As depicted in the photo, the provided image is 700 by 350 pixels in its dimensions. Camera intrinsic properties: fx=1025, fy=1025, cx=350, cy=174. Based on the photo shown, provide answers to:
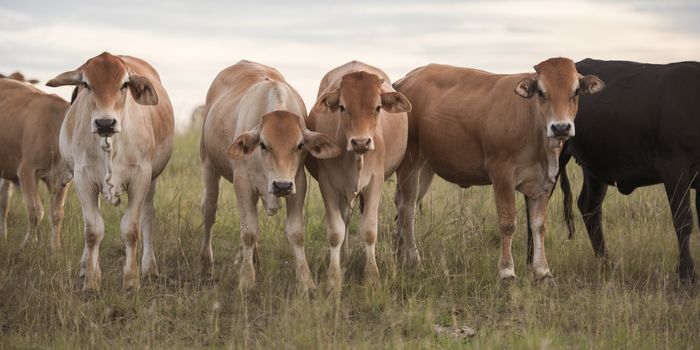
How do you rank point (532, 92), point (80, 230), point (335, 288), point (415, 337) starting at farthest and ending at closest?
point (80, 230), point (532, 92), point (335, 288), point (415, 337)

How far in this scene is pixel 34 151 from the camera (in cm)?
1113

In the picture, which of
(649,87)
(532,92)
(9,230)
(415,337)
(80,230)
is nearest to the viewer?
(415,337)

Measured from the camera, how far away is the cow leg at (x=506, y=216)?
9336 millimetres

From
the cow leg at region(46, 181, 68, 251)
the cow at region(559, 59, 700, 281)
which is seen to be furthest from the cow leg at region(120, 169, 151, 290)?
the cow at region(559, 59, 700, 281)

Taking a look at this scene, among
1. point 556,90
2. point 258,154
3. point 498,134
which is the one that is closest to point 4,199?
point 258,154

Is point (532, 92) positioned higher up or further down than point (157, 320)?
higher up

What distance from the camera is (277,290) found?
8.79 m

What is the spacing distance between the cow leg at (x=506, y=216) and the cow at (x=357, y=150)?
1.01 metres

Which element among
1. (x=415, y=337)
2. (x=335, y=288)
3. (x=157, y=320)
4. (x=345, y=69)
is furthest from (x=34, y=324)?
(x=345, y=69)

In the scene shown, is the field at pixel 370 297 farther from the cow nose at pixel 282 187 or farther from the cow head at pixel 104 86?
the cow head at pixel 104 86

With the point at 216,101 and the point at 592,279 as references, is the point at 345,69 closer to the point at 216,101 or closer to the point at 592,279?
the point at 216,101

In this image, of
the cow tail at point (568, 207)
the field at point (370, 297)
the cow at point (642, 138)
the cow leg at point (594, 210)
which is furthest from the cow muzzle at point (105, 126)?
the cow tail at point (568, 207)

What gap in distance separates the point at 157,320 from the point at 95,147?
73.5 inches

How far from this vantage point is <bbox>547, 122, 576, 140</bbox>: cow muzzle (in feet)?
28.7
